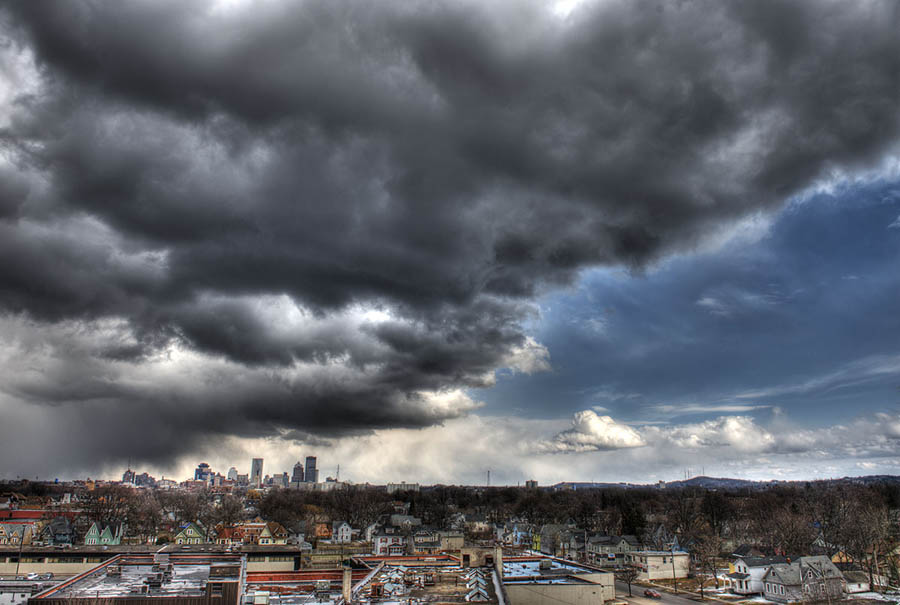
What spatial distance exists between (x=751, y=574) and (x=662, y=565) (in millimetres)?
14795

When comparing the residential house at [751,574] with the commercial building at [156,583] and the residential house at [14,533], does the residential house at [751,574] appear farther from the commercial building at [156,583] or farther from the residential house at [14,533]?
the residential house at [14,533]

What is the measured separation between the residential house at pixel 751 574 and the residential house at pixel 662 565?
9.91 meters

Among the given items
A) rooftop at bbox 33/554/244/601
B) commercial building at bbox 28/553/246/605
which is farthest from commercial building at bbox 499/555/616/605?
commercial building at bbox 28/553/246/605

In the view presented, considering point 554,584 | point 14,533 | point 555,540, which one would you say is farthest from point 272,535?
point 554,584

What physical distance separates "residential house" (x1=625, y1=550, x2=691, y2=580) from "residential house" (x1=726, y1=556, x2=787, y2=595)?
9913 millimetres

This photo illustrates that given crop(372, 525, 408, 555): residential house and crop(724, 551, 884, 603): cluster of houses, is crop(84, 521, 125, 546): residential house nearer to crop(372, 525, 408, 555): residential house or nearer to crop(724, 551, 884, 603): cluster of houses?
crop(372, 525, 408, 555): residential house

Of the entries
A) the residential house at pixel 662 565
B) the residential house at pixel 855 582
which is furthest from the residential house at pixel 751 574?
the residential house at pixel 662 565

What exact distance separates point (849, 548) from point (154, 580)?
98.1 metres

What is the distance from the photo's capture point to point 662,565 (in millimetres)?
82125

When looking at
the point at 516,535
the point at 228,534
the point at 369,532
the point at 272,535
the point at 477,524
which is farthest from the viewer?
the point at 477,524

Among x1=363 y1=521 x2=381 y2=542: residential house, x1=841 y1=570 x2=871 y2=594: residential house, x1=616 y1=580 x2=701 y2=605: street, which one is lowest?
x1=363 y1=521 x2=381 y2=542: residential house

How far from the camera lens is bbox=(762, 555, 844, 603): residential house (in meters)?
63.5

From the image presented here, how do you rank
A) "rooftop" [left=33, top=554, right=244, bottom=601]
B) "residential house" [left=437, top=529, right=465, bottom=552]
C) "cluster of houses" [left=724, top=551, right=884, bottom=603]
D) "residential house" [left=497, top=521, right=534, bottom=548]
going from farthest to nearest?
"residential house" [left=497, top=521, right=534, bottom=548]
"residential house" [left=437, top=529, right=465, bottom=552]
"cluster of houses" [left=724, top=551, right=884, bottom=603]
"rooftop" [left=33, top=554, right=244, bottom=601]

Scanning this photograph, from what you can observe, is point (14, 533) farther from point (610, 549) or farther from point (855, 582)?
point (855, 582)
